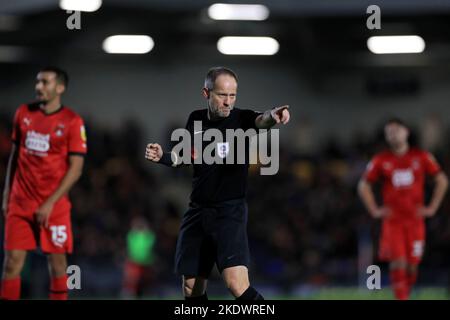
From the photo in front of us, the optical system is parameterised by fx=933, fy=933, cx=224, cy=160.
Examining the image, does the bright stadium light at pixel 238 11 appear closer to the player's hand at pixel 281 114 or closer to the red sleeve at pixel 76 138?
the red sleeve at pixel 76 138

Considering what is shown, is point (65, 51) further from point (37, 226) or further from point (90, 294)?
point (37, 226)

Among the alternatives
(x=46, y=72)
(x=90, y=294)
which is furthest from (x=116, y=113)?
(x=46, y=72)

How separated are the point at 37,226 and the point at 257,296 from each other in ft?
8.55

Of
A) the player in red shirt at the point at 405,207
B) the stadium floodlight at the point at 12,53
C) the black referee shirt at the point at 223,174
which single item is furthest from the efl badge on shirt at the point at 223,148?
the stadium floodlight at the point at 12,53

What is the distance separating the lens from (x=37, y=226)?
28.5 ft

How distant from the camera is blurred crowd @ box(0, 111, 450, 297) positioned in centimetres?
1773

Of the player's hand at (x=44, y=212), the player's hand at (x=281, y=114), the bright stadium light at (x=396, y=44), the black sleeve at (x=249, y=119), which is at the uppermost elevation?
the bright stadium light at (x=396, y=44)

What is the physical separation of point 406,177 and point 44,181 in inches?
191

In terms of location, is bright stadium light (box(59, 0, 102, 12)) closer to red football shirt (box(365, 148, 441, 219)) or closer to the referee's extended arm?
red football shirt (box(365, 148, 441, 219))

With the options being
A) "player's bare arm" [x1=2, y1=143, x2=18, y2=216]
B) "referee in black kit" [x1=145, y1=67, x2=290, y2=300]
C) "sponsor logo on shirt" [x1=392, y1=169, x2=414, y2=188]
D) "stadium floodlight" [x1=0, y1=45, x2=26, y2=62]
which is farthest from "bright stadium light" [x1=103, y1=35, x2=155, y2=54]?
"referee in black kit" [x1=145, y1=67, x2=290, y2=300]

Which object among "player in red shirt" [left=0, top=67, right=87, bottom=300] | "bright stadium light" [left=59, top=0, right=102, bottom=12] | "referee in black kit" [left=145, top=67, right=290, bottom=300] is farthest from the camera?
"bright stadium light" [left=59, top=0, right=102, bottom=12]

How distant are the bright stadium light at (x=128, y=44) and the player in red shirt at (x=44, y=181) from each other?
13748 millimetres

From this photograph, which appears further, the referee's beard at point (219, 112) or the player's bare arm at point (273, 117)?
the referee's beard at point (219, 112)

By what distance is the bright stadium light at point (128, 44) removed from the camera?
22.4m
